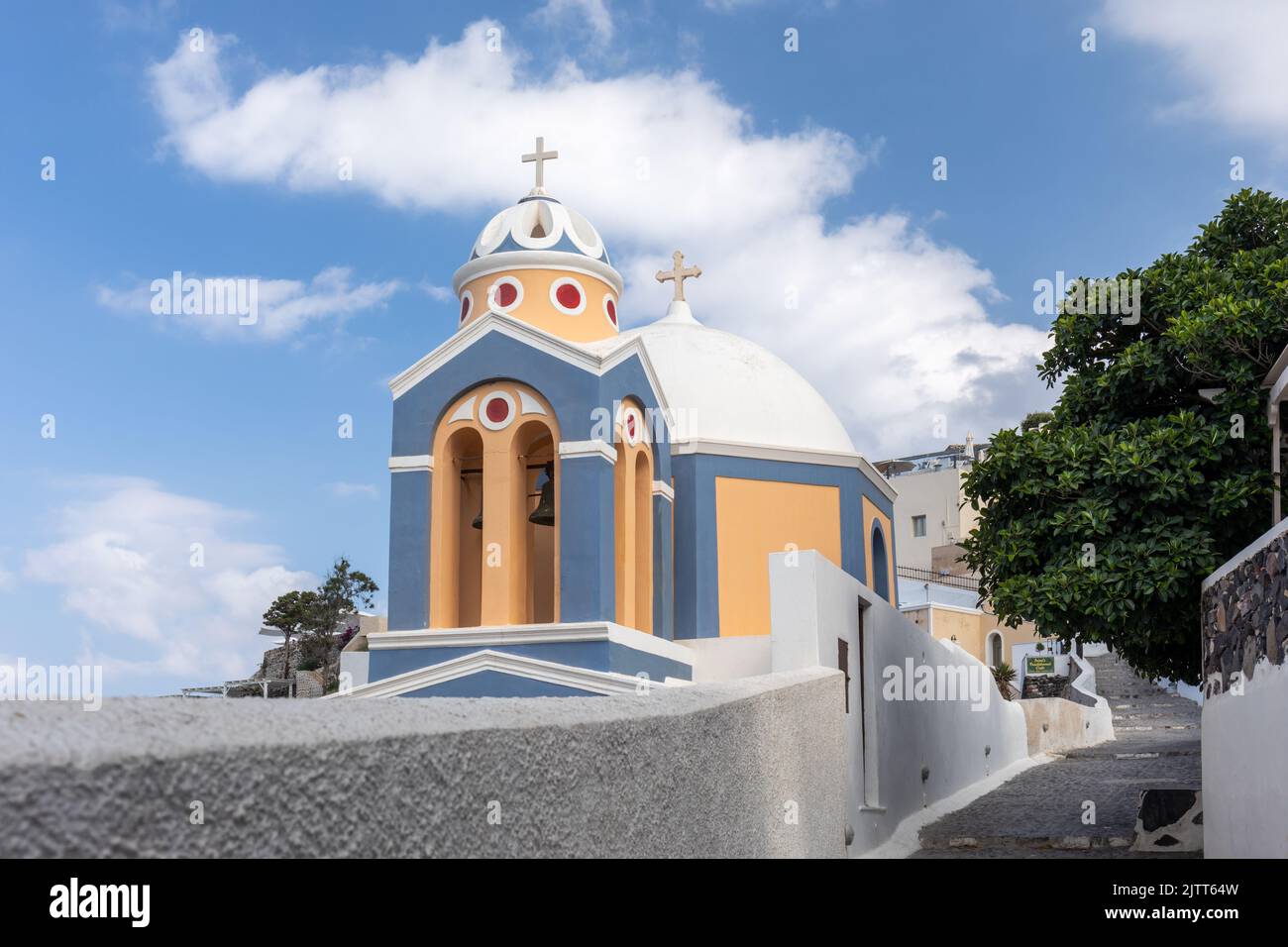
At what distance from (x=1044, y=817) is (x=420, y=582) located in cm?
680

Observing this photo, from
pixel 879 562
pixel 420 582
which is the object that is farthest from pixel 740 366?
pixel 420 582

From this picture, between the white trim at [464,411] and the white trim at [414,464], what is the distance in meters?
0.44

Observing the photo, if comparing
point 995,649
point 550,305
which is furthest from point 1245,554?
point 995,649

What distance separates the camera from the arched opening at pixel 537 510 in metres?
12.4

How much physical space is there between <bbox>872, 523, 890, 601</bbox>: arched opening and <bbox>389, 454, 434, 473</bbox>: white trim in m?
6.57

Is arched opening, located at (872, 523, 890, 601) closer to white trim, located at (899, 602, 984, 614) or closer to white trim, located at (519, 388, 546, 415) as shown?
white trim, located at (519, 388, 546, 415)

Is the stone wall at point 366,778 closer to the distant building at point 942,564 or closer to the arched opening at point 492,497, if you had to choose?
the arched opening at point 492,497

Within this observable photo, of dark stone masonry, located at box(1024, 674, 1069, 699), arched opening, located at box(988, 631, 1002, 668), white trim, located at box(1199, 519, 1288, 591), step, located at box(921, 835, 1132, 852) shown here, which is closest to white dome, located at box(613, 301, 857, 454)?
step, located at box(921, 835, 1132, 852)

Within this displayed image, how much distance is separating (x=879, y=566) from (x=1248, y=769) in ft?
31.5

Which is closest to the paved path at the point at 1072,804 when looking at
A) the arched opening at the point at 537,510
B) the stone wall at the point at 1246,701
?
the stone wall at the point at 1246,701

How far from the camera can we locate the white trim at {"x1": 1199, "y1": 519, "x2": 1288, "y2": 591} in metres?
6.86

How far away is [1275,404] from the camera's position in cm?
Answer: 895
